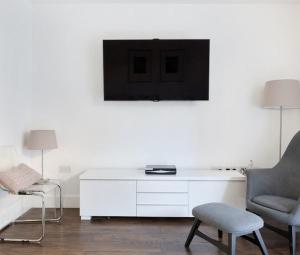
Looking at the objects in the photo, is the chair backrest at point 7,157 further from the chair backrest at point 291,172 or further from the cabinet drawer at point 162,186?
the chair backrest at point 291,172

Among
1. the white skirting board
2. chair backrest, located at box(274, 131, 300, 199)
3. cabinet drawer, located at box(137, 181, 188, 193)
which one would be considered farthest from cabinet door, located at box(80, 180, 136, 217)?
chair backrest, located at box(274, 131, 300, 199)

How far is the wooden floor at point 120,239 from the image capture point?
243 cm

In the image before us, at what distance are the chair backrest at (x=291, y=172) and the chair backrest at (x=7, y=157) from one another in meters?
2.87

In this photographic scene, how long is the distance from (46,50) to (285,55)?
3.12 m

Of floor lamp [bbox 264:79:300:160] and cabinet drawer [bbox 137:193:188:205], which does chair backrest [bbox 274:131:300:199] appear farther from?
cabinet drawer [bbox 137:193:188:205]

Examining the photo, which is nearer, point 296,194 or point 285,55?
point 296,194

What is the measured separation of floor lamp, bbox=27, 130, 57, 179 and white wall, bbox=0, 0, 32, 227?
0.18m

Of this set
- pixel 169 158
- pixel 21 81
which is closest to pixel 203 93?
pixel 169 158

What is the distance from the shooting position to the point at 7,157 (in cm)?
292

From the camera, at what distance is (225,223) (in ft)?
7.02

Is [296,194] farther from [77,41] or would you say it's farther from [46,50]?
[46,50]

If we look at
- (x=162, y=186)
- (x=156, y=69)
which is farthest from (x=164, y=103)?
(x=162, y=186)

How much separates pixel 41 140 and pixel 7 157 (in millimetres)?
443

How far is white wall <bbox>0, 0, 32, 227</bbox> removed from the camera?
299 cm
